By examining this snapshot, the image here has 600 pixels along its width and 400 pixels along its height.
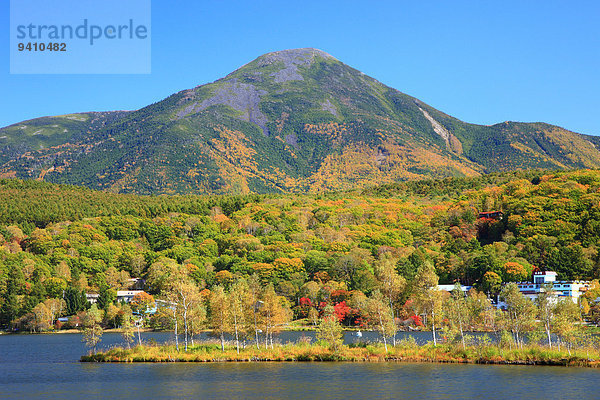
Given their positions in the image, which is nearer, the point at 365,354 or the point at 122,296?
the point at 365,354

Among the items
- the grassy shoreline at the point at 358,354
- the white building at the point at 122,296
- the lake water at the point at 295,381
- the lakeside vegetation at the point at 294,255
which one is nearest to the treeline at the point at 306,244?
Result: the lakeside vegetation at the point at 294,255

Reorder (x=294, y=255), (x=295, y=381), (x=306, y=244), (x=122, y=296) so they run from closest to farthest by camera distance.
Answer: (x=295, y=381), (x=122, y=296), (x=294, y=255), (x=306, y=244)

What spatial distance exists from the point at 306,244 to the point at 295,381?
94811 millimetres

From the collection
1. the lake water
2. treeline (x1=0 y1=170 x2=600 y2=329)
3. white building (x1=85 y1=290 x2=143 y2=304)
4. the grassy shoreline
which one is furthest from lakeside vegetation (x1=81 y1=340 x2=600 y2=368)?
white building (x1=85 y1=290 x2=143 y2=304)

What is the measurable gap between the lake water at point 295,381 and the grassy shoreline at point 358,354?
1416 millimetres

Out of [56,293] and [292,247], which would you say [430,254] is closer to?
[292,247]

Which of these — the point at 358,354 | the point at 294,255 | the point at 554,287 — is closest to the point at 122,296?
the point at 294,255

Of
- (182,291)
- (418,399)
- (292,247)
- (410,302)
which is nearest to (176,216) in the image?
(292,247)

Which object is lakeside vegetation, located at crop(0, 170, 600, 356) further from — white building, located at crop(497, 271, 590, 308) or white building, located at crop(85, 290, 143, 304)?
white building, located at crop(497, 271, 590, 308)

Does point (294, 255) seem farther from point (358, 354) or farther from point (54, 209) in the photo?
point (54, 209)

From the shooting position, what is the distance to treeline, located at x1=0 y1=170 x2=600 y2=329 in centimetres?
12069

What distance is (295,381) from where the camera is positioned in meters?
54.8

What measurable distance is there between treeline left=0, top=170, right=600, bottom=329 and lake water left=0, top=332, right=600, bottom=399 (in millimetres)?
39121

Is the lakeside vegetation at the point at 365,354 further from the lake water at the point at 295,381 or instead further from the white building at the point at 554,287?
the white building at the point at 554,287
